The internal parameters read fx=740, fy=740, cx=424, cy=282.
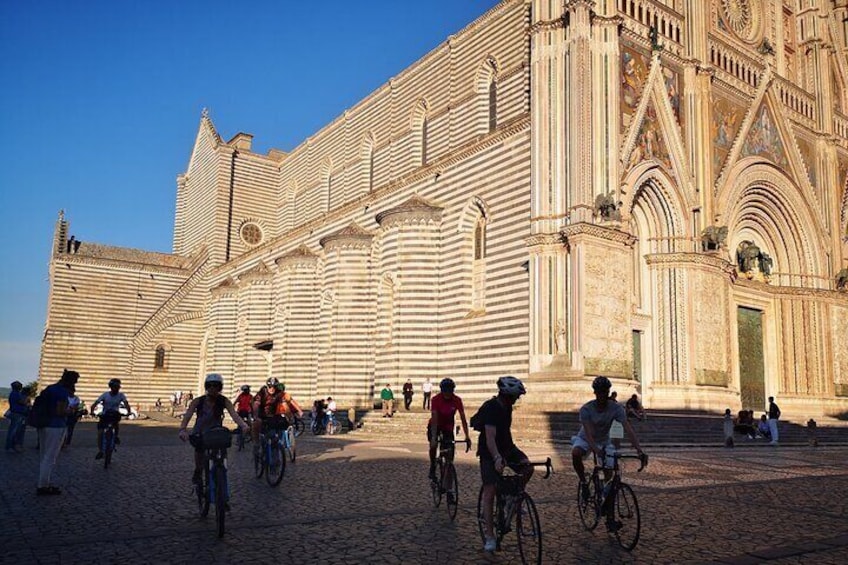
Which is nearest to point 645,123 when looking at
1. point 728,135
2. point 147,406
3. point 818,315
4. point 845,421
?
point 728,135

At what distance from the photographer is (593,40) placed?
22.6 metres

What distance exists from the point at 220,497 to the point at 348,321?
23.7 meters

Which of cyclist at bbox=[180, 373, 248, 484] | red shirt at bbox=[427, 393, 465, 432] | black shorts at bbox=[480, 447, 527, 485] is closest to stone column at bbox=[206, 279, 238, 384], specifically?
cyclist at bbox=[180, 373, 248, 484]

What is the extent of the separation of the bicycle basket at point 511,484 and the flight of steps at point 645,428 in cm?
1191

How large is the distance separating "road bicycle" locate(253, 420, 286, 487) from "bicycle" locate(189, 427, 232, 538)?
8.00 ft

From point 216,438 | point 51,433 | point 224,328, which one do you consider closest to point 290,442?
point 51,433

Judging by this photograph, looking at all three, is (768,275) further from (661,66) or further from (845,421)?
(661,66)

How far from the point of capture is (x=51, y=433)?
9.24 meters

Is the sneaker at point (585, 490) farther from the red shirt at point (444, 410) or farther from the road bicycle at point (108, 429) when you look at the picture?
the road bicycle at point (108, 429)

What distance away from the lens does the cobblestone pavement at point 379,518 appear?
595cm

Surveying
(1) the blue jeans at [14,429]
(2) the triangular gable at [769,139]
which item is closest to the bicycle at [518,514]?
(1) the blue jeans at [14,429]

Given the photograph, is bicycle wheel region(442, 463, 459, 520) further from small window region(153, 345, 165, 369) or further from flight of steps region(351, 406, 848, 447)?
small window region(153, 345, 165, 369)

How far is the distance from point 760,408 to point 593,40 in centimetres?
1520

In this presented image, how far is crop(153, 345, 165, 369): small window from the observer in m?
44.6
